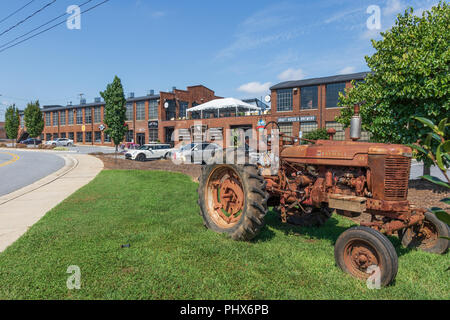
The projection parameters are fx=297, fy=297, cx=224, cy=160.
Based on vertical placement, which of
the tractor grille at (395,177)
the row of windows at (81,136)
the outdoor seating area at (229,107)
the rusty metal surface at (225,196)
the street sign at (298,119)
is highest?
the outdoor seating area at (229,107)

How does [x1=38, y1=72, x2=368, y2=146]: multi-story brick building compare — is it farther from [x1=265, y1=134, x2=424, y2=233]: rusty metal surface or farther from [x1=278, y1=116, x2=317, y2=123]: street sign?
[x1=265, y1=134, x2=424, y2=233]: rusty metal surface

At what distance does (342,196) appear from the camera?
4035 mm

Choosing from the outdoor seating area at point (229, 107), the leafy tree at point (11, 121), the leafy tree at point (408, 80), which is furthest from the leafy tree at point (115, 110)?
the leafy tree at point (11, 121)

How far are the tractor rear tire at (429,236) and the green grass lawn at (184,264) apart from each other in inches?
7.5

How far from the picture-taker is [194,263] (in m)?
3.76

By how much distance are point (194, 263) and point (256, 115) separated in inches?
1329

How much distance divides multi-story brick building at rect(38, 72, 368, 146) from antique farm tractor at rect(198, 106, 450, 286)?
12953 millimetres

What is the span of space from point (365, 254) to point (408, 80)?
5.82 m

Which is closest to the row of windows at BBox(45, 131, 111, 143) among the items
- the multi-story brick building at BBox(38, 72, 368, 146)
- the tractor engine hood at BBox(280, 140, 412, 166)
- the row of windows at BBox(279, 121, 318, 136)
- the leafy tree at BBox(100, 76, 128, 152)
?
the multi-story brick building at BBox(38, 72, 368, 146)

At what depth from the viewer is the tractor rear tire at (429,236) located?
13.5 feet

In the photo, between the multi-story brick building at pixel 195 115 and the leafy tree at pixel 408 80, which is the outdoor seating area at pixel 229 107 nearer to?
the multi-story brick building at pixel 195 115

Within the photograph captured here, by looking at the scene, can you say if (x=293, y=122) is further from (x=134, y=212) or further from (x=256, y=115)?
(x=134, y=212)
